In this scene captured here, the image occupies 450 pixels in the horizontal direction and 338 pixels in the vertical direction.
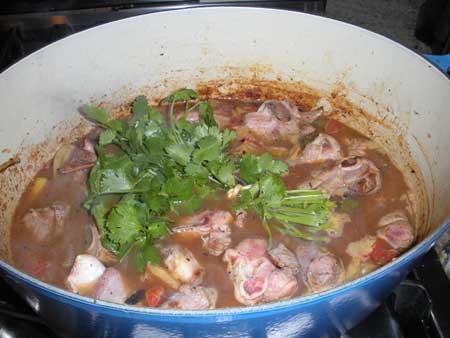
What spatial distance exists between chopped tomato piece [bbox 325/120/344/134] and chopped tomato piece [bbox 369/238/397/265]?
634mm

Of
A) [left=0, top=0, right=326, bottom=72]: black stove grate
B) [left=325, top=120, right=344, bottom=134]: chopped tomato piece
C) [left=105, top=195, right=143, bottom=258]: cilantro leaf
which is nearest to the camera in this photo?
[left=105, top=195, right=143, bottom=258]: cilantro leaf

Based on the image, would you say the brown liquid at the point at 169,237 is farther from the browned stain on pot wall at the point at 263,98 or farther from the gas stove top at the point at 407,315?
the gas stove top at the point at 407,315

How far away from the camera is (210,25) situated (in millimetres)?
2197

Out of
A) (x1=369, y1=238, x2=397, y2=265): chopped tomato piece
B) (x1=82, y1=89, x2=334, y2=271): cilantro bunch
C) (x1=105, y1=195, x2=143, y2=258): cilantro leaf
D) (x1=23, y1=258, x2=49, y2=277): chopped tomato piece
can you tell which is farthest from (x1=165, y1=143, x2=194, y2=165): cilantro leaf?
(x1=369, y1=238, x2=397, y2=265): chopped tomato piece

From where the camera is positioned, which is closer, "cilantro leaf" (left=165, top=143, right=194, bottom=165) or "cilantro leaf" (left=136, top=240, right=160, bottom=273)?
"cilantro leaf" (left=136, top=240, right=160, bottom=273)

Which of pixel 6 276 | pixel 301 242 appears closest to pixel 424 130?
pixel 301 242

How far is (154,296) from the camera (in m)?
1.62

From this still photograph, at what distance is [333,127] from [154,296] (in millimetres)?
1141

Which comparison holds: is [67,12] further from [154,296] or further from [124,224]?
[154,296]

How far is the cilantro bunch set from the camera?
1629mm

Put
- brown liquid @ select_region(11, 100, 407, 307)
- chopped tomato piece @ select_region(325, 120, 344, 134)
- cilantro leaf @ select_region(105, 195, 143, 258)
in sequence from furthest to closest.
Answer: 1. chopped tomato piece @ select_region(325, 120, 344, 134)
2. brown liquid @ select_region(11, 100, 407, 307)
3. cilantro leaf @ select_region(105, 195, 143, 258)

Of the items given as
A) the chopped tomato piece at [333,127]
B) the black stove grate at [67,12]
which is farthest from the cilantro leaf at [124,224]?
the black stove grate at [67,12]

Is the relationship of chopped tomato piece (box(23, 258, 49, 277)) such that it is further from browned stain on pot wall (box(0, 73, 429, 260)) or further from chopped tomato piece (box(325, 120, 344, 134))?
chopped tomato piece (box(325, 120, 344, 134))

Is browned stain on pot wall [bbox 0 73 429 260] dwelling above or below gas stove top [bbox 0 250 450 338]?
above
